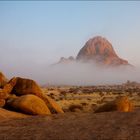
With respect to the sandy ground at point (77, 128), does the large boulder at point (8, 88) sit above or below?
above

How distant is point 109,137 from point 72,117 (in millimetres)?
4170

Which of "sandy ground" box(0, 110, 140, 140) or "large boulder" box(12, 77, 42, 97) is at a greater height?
"large boulder" box(12, 77, 42, 97)

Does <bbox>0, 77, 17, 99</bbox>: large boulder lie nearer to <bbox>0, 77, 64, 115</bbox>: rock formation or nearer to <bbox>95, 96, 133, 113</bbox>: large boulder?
<bbox>0, 77, 64, 115</bbox>: rock formation

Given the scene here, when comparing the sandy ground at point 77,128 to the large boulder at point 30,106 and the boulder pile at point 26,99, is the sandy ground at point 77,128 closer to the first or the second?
the large boulder at point 30,106

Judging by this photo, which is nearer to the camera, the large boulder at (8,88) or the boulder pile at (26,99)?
the boulder pile at (26,99)

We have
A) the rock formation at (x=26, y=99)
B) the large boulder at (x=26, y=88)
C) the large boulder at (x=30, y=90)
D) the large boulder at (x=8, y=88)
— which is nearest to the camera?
the rock formation at (x=26, y=99)

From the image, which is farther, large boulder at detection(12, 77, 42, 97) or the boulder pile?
large boulder at detection(12, 77, 42, 97)

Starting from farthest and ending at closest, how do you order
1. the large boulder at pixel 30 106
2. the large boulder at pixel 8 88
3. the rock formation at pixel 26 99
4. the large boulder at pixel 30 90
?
the large boulder at pixel 8 88 → the large boulder at pixel 30 90 → the rock formation at pixel 26 99 → the large boulder at pixel 30 106

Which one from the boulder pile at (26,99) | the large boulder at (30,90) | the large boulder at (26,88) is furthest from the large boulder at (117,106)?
the large boulder at (26,88)

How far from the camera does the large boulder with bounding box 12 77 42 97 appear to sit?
22575 millimetres

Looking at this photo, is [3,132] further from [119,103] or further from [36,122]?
[119,103]

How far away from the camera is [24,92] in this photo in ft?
74.5

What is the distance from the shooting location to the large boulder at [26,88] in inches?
889

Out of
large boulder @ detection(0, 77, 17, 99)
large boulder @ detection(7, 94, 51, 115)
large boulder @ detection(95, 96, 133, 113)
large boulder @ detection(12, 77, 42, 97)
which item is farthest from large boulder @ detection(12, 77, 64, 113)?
large boulder @ detection(95, 96, 133, 113)
